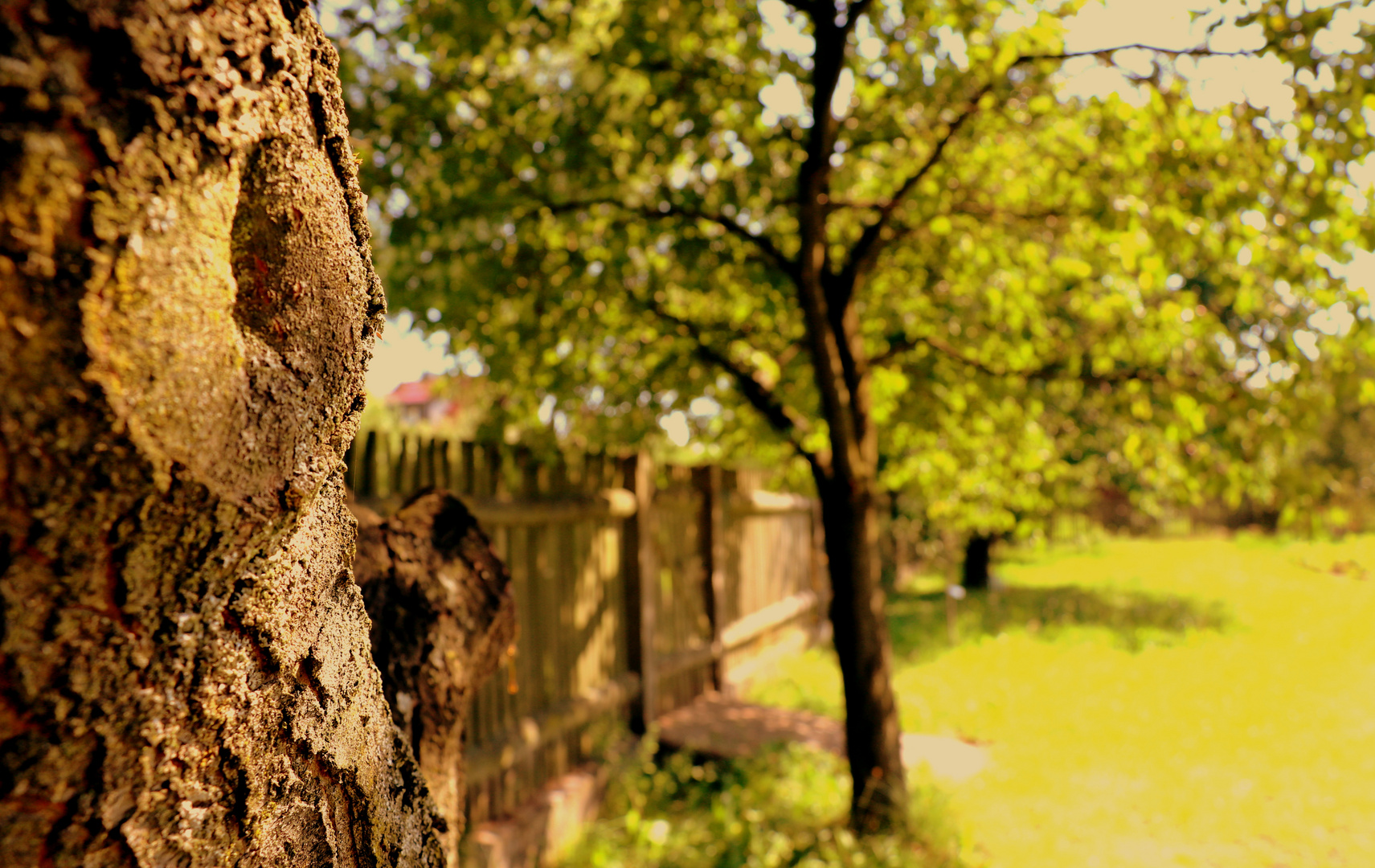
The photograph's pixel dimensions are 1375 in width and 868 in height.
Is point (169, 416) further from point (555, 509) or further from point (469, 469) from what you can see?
point (555, 509)

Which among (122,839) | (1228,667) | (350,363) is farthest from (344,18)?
(1228,667)

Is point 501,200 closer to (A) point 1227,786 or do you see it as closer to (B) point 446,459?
(B) point 446,459

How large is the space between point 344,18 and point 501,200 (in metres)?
1.08

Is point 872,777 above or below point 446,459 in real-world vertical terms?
below

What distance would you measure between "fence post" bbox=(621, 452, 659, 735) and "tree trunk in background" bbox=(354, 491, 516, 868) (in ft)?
12.8

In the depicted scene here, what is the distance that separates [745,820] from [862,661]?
3.87 feet

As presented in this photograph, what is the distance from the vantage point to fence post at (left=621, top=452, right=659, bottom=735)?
609cm

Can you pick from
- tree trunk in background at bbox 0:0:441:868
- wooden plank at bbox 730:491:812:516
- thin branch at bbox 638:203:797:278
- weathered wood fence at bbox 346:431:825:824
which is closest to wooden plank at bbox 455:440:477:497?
weathered wood fence at bbox 346:431:825:824

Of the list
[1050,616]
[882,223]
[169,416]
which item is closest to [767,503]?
[882,223]

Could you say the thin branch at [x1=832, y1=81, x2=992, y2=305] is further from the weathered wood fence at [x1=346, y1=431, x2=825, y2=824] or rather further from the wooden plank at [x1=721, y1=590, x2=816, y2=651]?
the wooden plank at [x1=721, y1=590, x2=816, y2=651]

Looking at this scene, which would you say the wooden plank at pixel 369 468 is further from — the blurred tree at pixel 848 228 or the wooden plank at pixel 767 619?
the wooden plank at pixel 767 619

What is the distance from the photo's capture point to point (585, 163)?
4.21 metres

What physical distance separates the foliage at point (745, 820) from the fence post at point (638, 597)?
0.28 m

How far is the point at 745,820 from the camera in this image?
16.2 ft
